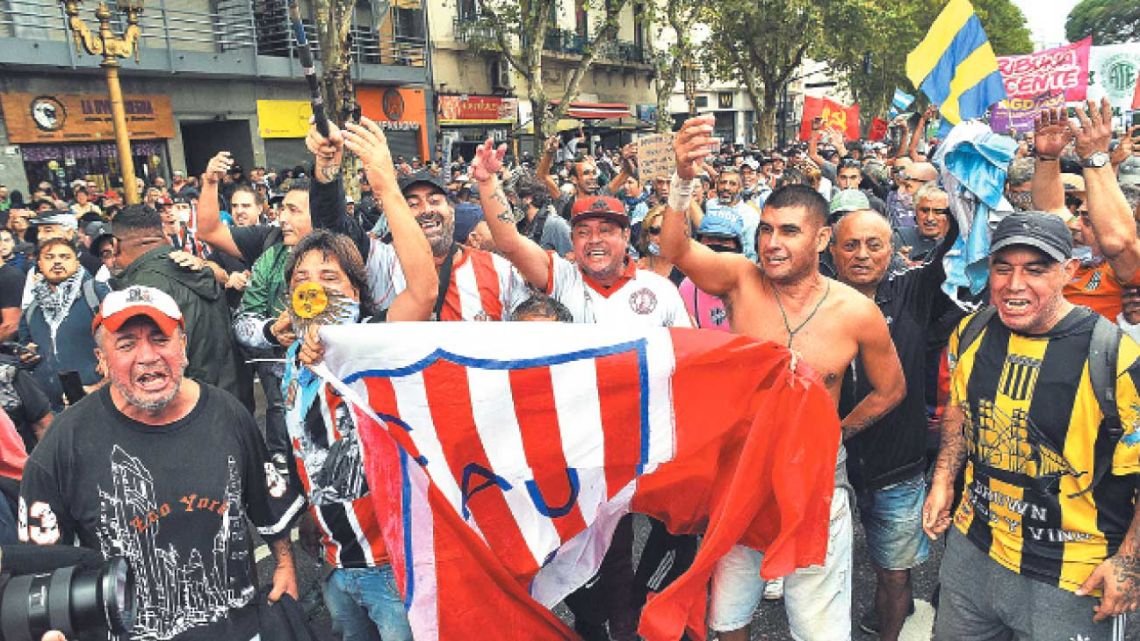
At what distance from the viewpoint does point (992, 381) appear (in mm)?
2582

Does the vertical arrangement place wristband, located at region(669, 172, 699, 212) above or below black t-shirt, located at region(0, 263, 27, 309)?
above

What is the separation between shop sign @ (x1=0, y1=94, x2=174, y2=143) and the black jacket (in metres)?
17.8

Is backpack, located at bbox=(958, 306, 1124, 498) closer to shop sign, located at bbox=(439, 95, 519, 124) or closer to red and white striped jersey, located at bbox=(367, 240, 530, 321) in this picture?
red and white striped jersey, located at bbox=(367, 240, 530, 321)

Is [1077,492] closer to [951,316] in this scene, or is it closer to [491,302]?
[951,316]

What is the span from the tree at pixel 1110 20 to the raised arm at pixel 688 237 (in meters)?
97.6

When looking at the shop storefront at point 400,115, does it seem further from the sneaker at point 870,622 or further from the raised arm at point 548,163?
the sneaker at point 870,622

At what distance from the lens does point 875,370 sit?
3188 millimetres

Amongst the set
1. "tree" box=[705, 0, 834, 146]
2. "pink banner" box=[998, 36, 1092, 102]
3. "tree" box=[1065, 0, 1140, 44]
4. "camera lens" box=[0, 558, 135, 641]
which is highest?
"tree" box=[1065, 0, 1140, 44]

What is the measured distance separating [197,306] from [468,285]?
167 centimetres

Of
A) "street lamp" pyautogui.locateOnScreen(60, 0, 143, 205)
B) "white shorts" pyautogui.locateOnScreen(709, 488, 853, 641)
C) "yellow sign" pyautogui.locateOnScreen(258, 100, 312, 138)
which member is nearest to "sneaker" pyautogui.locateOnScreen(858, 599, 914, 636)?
"white shorts" pyautogui.locateOnScreen(709, 488, 853, 641)

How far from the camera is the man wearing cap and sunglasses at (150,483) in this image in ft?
7.71

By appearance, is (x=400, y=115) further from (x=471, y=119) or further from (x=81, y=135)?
(x=81, y=135)

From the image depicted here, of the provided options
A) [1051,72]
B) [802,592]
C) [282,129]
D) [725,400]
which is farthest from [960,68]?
[282,129]

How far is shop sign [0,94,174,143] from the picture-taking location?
15.9 metres
